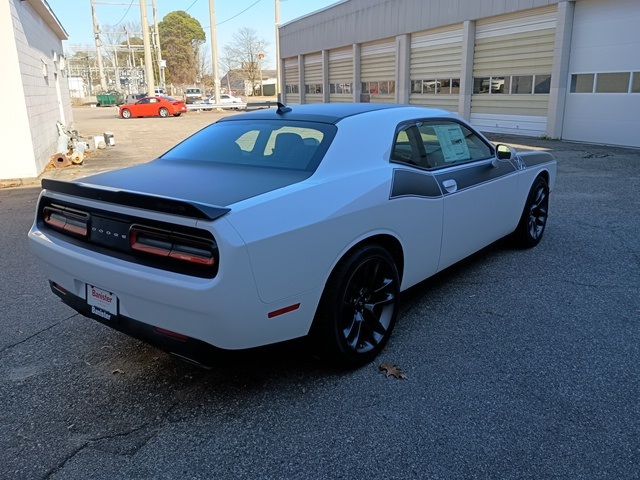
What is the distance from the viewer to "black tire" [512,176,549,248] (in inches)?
221

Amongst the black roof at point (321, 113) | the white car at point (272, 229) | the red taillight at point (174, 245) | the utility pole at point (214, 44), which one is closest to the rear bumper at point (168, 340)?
the white car at point (272, 229)

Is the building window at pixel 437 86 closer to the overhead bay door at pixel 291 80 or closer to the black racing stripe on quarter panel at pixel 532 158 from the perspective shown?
the overhead bay door at pixel 291 80

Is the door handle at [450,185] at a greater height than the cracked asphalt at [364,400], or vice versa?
the door handle at [450,185]

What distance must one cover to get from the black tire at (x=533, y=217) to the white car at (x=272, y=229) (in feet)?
4.41

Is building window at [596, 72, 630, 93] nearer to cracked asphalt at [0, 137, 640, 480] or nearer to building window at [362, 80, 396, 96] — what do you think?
building window at [362, 80, 396, 96]

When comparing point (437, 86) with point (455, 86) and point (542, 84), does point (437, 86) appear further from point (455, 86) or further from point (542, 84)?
point (542, 84)

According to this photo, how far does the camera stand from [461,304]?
4363 mm

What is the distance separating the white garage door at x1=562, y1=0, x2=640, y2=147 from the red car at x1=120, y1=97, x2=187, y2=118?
93.7 ft

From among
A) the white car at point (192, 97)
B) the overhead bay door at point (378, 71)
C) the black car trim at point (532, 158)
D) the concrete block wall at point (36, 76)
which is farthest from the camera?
the white car at point (192, 97)

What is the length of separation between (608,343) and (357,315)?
1789 mm

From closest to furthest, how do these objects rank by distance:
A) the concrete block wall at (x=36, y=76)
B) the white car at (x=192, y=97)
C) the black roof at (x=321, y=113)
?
1. the black roof at (x=321, y=113)
2. the concrete block wall at (x=36, y=76)
3. the white car at (x=192, y=97)

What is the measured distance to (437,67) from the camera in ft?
75.7

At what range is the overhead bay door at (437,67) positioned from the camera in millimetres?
21820

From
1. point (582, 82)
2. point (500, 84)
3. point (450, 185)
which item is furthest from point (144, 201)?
point (500, 84)
